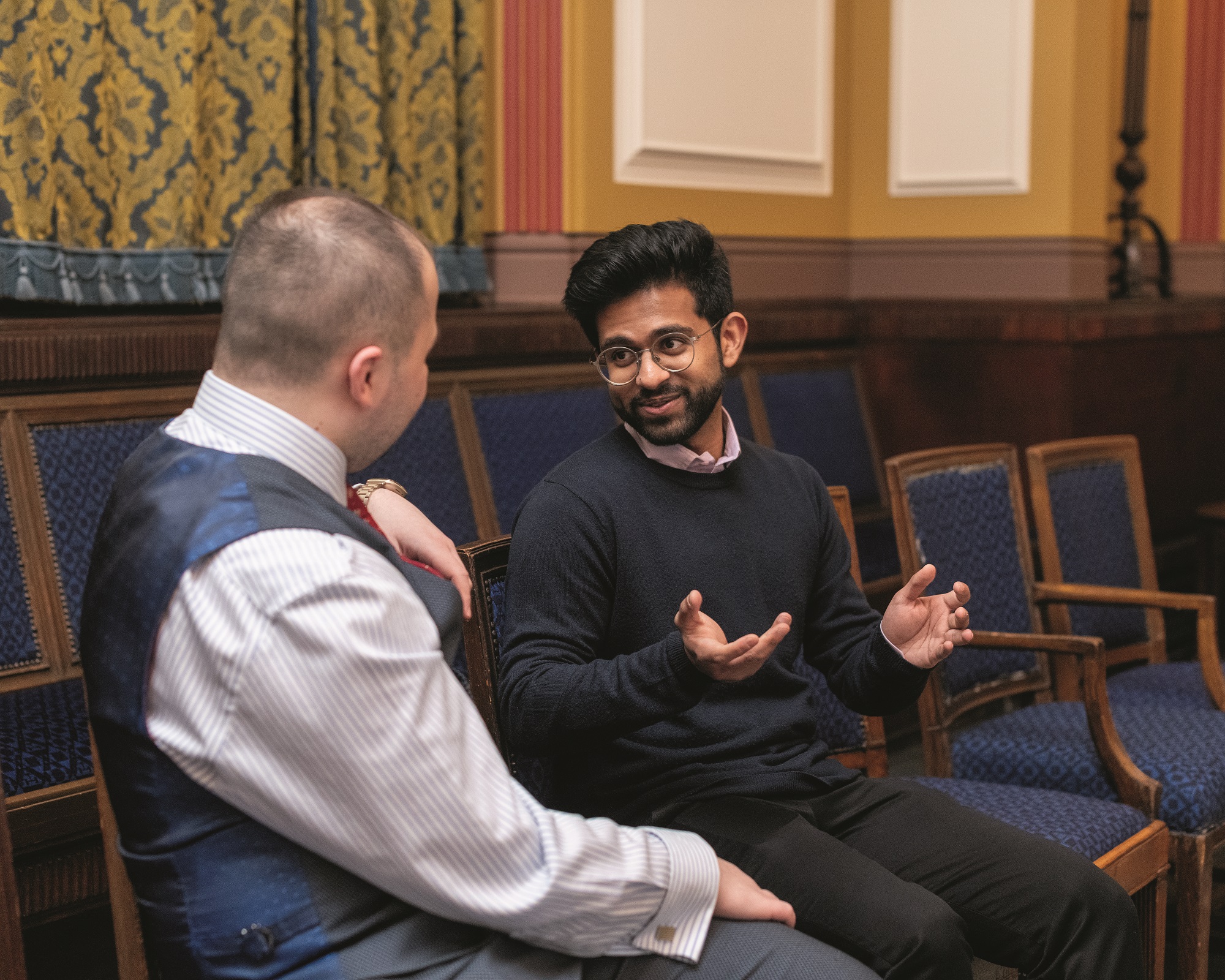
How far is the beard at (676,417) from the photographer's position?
196cm

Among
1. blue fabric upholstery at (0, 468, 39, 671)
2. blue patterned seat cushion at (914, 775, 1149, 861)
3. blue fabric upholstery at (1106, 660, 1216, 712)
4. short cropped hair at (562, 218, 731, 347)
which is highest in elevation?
short cropped hair at (562, 218, 731, 347)

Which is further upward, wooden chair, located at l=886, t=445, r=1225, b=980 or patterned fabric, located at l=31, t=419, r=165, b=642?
patterned fabric, located at l=31, t=419, r=165, b=642

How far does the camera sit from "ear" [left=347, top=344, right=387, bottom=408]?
1234 mm

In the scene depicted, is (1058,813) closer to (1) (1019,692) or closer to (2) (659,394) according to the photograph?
(1) (1019,692)

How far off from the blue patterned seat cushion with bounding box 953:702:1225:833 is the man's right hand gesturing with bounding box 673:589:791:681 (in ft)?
4.18

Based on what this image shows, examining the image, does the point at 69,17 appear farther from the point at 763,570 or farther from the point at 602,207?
the point at 763,570

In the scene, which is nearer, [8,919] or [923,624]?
[8,919]

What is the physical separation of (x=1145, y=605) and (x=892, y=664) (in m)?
1.23

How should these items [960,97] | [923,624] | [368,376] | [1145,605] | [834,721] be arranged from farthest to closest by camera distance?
[960,97], [1145,605], [834,721], [923,624], [368,376]

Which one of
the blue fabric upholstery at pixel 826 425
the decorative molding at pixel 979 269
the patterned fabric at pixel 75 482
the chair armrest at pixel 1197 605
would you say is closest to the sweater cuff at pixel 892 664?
the chair armrest at pixel 1197 605

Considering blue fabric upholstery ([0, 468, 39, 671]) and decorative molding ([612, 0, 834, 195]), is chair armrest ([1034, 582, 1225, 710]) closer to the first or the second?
decorative molding ([612, 0, 834, 195])

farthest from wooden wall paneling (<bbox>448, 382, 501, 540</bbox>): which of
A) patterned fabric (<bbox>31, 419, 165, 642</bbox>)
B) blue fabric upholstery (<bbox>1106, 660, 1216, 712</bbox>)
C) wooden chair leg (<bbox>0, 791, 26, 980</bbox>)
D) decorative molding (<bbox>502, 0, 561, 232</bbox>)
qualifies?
wooden chair leg (<bbox>0, 791, 26, 980</bbox>)

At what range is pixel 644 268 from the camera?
1988mm

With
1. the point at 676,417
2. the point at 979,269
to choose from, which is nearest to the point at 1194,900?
the point at 676,417
